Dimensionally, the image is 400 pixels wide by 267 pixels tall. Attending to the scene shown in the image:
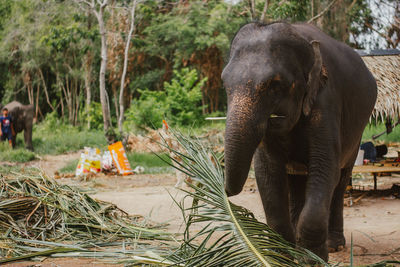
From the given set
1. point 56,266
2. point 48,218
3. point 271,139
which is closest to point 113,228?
point 48,218

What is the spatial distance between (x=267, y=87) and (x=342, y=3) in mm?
16700

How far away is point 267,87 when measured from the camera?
3.07 metres

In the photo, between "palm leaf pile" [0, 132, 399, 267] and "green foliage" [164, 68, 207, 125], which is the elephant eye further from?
"green foliage" [164, 68, 207, 125]

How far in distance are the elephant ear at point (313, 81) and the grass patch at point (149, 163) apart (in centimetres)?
929

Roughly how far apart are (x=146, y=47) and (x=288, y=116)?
1968 cm

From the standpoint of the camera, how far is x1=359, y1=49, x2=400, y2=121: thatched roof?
27.3ft

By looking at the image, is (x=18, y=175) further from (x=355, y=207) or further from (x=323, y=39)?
(x=355, y=207)

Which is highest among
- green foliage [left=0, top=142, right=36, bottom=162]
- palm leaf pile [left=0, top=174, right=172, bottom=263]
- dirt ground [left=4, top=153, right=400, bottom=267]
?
palm leaf pile [left=0, top=174, right=172, bottom=263]

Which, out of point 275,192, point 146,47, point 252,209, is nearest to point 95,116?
point 146,47

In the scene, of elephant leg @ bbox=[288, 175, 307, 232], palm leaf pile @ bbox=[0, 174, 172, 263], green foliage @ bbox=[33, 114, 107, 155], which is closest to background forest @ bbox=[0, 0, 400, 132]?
green foliage @ bbox=[33, 114, 107, 155]

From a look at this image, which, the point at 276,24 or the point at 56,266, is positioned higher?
the point at 276,24

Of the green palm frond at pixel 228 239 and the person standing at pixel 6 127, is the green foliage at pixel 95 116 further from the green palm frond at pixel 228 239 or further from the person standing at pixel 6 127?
the green palm frond at pixel 228 239

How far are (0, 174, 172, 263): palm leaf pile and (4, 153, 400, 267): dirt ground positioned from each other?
222mm

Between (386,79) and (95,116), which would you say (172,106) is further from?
(386,79)
